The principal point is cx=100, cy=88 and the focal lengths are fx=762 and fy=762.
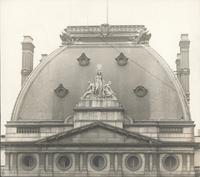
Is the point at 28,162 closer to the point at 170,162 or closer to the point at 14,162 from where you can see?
the point at 14,162

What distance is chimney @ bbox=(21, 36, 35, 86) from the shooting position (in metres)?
67.9

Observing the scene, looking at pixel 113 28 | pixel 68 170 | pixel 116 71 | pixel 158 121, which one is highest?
pixel 113 28

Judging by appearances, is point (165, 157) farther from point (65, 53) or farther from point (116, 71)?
point (65, 53)

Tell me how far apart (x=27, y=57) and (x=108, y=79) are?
8017mm

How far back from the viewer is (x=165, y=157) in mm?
62000

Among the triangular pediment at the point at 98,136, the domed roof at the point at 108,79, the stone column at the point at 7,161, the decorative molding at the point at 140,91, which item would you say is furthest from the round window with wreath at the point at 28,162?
the decorative molding at the point at 140,91

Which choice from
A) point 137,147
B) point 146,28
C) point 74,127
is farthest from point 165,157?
point 146,28

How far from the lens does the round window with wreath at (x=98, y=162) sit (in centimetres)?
6169

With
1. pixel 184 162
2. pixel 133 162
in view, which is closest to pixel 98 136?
pixel 133 162

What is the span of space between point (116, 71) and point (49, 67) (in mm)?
5936

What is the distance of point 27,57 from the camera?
2682 inches

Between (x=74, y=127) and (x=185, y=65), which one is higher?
(x=185, y=65)

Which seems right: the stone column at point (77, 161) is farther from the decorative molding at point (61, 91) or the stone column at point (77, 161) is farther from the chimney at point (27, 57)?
the chimney at point (27, 57)

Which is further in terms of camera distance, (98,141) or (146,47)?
(146,47)
